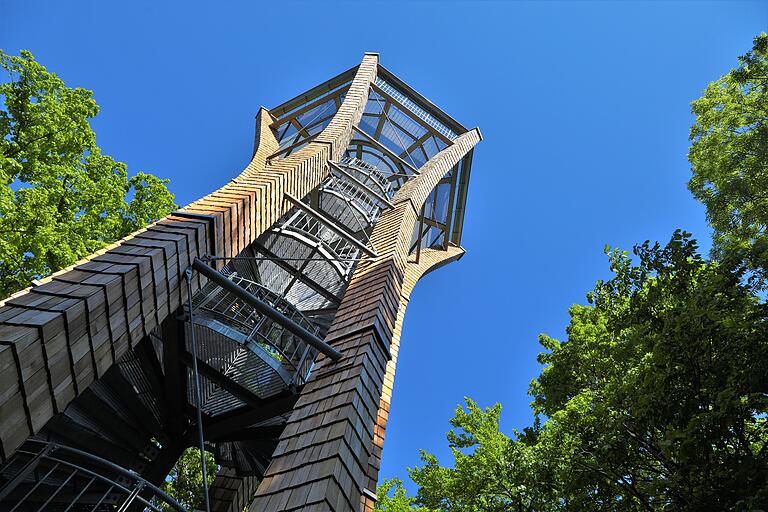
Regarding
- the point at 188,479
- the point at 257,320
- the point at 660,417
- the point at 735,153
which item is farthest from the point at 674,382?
the point at 188,479

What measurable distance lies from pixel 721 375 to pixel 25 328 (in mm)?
6622

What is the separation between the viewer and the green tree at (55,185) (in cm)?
1059

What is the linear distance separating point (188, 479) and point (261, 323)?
503 inches

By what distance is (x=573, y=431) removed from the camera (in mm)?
8500

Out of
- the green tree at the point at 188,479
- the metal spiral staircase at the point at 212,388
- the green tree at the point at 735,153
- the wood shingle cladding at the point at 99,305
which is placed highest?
the green tree at the point at 735,153

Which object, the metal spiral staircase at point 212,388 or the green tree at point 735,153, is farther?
the green tree at point 735,153

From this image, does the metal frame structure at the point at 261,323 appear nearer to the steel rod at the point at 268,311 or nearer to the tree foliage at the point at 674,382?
the steel rod at the point at 268,311

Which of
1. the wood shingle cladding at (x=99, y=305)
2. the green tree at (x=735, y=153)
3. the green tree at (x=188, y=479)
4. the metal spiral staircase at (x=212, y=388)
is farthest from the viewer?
A: the green tree at (x=188, y=479)

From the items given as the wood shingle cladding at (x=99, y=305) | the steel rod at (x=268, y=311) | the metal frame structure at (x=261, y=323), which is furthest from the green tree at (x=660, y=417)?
the wood shingle cladding at (x=99, y=305)

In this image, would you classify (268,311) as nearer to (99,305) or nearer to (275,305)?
(99,305)

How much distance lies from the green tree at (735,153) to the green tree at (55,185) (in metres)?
12.8

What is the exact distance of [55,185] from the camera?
1201cm

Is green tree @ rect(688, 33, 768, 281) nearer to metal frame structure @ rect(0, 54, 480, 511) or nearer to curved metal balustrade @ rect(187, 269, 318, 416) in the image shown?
metal frame structure @ rect(0, 54, 480, 511)

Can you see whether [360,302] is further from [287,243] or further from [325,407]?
[287,243]
